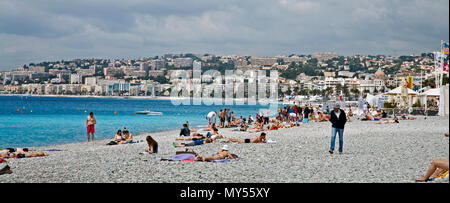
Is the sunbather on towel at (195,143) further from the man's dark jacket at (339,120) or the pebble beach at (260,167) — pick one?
the man's dark jacket at (339,120)

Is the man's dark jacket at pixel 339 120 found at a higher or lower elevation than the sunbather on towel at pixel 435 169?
higher

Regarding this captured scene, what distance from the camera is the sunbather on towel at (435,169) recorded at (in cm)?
566

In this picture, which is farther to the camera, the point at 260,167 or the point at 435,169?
the point at 260,167

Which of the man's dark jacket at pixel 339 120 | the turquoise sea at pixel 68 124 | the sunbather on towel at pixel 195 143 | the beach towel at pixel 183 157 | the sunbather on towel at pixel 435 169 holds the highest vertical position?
the man's dark jacket at pixel 339 120

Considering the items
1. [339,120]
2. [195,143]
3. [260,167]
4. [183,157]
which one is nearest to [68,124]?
[195,143]

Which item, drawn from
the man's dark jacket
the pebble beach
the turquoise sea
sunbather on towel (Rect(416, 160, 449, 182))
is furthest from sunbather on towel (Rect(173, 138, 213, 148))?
the turquoise sea

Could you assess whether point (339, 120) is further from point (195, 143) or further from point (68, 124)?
point (68, 124)

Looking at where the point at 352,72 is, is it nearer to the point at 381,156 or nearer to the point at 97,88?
the point at 97,88

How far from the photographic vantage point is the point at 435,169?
5867 mm

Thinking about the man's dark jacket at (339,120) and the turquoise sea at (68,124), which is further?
the turquoise sea at (68,124)

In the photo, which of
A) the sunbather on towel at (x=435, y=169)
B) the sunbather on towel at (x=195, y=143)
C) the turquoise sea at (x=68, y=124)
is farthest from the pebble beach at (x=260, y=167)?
the turquoise sea at (x=68, y=124)

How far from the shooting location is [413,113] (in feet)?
90.3

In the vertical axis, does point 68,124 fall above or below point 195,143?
below
